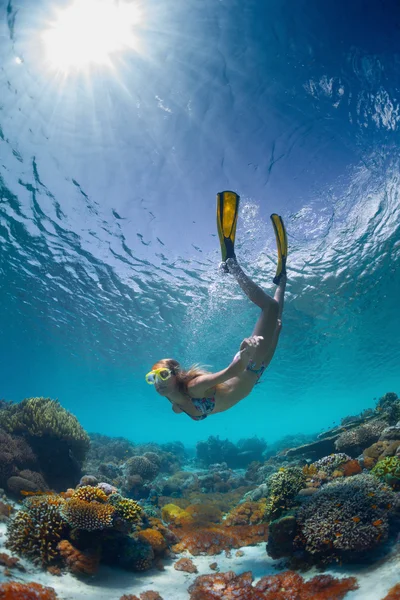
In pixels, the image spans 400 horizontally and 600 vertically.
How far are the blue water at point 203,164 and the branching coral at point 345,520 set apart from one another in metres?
11.0

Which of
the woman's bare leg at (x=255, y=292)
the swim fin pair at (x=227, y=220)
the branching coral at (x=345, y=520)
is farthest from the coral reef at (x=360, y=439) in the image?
the swim fin pair at (x=227, y=220)

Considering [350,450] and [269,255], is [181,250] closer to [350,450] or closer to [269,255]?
[269,255]

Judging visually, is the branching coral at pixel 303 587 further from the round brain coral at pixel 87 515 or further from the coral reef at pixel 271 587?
the round brain coral at pixel 87 515

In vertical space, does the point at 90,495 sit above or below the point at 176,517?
above

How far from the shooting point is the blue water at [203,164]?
8.38 metres

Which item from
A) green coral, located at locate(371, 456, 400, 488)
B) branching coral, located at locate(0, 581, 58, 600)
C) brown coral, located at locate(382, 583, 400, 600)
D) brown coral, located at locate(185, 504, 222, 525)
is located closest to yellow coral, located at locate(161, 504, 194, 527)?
brown coral, located at locate(185, 504, 222, 525)

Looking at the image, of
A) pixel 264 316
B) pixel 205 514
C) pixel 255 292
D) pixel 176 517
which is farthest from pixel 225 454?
pixel 255 292

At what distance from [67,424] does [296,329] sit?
20.7 meters

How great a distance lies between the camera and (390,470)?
6402 mm

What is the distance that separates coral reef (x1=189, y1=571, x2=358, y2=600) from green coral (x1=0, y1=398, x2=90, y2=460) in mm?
6194

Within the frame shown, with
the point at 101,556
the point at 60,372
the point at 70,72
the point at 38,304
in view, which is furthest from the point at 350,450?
the point at 60,372

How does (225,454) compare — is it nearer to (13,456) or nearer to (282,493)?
(282,493)

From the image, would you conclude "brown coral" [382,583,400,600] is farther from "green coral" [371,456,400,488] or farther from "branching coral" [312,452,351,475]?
"branching coral" [312,452,351,475]

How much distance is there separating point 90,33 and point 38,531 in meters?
11.9
